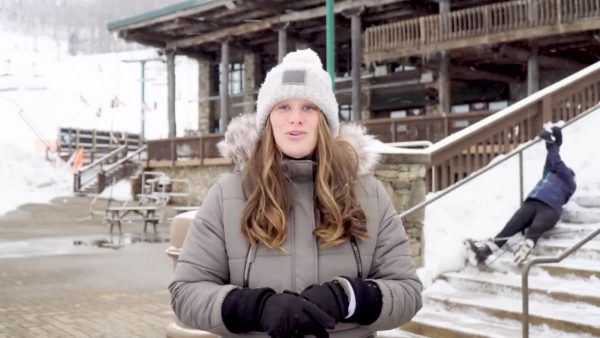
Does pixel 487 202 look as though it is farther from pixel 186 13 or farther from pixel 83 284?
pixel 186 13

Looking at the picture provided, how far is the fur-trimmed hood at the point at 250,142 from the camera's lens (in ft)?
7.66

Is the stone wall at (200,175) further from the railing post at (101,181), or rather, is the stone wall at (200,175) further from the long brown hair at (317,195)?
the long brown hair at (317,195)

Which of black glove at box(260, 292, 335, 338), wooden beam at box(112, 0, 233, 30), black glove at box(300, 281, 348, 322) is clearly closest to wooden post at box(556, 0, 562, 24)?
wooden beam at box(112, 0, 233, 30)

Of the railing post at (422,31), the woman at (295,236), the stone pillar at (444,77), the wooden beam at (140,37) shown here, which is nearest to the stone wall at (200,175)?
the wooden beam at (140,37)

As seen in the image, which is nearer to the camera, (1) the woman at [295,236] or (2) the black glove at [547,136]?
(1) the woman at [295,236]

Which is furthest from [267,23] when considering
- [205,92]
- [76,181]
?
[76,181]

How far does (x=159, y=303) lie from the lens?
7.47 metres

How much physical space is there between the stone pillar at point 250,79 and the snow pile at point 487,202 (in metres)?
19.9

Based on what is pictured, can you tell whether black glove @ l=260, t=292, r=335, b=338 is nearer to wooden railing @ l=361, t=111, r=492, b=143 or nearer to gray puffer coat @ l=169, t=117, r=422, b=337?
gray puffer coat @ l=169, t=117, r=422, b=337

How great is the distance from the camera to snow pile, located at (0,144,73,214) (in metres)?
26.1

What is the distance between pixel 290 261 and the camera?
2137 mm

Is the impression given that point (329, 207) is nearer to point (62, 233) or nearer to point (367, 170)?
point (367, 170)

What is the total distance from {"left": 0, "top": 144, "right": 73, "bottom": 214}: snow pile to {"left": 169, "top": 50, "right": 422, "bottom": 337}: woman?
77.9 feet

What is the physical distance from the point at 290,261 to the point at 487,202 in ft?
23.1
